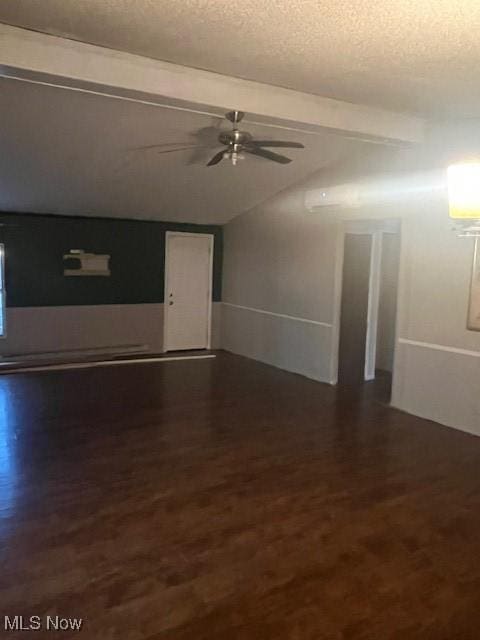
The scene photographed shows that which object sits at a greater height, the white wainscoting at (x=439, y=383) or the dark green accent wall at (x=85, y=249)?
the dark green accent wall at (x=85, y=249)

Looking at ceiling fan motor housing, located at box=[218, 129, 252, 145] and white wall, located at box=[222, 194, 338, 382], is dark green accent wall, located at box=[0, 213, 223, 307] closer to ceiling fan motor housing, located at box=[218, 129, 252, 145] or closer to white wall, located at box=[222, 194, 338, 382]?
white wall, located at box=[222, 194, 338, 382]

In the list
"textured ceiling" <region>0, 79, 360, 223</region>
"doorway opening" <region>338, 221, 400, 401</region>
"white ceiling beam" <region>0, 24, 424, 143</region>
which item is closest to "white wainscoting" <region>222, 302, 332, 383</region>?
"doorway opening" <region>338, 221, 400, 401</region>

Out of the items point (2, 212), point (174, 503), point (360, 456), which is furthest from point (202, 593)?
point (2, 212)

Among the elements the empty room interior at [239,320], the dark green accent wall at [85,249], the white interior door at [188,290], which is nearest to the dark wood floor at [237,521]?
the empty room interior at [239,320]

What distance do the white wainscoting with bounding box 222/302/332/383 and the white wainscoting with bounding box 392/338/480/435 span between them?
1.28 meters

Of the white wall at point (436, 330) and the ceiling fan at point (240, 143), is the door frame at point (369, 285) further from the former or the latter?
the ceiling fan at point (240, 143)

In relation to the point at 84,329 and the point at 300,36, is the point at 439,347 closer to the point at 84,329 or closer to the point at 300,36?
the point at 300,36

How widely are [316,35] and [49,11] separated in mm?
1472

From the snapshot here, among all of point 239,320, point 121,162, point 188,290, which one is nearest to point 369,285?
point 239,320

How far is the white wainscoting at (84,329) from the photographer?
7.21 meters

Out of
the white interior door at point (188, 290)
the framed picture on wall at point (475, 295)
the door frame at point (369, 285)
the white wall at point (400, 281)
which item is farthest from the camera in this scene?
the white interior door at point (188, 290)

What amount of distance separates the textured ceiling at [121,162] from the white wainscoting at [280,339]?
1.69m

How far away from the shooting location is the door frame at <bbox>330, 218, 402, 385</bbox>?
639cm

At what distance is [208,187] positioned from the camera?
6730 mm
